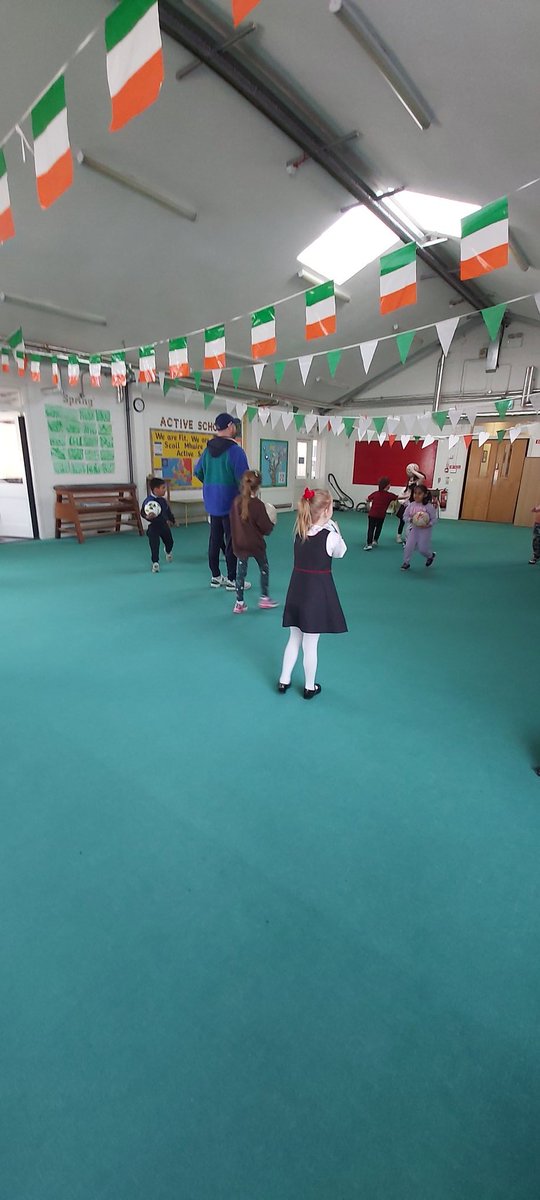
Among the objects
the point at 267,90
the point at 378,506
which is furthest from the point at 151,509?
the point at 267,90

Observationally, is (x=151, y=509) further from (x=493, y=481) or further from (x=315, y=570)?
A: (x=493, y=481)

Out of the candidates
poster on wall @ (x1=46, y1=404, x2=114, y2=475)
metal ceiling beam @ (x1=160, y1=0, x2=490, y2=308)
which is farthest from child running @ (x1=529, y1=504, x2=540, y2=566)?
poster on wall @ (x1=46, y1=404, x2=114, y2=475)

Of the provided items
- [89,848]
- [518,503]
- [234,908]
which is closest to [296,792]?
[234,908]

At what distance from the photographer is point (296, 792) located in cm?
206

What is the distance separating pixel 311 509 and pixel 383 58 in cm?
313

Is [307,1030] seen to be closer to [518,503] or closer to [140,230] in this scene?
[140,230]

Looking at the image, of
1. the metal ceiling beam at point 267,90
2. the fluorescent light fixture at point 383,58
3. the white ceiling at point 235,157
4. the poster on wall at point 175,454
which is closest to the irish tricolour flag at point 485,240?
the white ceiling at point 235,157

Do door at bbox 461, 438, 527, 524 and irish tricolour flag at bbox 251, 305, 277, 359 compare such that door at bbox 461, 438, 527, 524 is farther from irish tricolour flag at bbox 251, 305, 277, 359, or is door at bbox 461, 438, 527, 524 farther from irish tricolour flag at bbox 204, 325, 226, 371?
irish tricolour flag at bbox 251, 305, 277, 359

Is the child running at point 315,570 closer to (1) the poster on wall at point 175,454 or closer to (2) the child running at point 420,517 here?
(2) the child running at point 420,517

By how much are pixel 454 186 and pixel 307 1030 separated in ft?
20.3

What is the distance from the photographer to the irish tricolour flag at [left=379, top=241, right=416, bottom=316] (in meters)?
3.42

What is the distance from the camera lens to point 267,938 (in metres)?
1.42

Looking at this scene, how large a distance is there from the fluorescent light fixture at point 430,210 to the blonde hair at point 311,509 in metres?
4.77

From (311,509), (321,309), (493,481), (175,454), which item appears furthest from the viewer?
(493,481)
